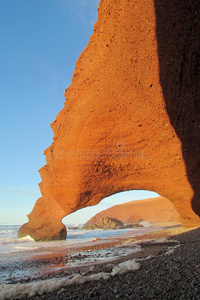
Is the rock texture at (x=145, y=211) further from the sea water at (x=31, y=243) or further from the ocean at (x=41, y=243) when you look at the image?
the sea water at (x=31, y=243)

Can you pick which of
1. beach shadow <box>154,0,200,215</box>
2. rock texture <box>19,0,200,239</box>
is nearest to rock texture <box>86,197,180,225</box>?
rock texture <box>19,0,200,239</box>

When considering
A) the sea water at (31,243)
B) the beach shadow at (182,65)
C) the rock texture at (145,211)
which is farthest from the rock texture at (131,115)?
the rock texture at (145,211)

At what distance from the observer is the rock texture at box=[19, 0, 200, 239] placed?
5.35m

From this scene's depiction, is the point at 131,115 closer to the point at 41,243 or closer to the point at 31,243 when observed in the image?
the point at 41,243

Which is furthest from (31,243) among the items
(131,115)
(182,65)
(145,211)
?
(145,211)

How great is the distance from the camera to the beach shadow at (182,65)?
459 cm

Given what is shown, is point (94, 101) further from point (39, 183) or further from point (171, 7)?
point (39, 183)

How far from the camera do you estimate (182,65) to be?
5.39 meters

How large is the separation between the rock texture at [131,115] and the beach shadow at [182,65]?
2cm

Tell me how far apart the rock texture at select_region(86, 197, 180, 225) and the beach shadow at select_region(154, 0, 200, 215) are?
34010 millimetres

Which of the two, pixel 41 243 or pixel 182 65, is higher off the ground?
pixel 182 65

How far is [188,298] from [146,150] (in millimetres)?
6972

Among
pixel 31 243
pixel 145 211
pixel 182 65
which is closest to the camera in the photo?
pixel 182 65

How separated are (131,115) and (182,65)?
271cm
